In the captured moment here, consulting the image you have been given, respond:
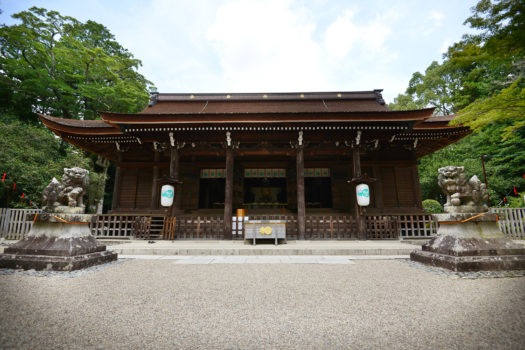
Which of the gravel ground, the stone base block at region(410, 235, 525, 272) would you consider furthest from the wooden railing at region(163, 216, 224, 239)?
the stone base block at region(410, 235, 525, 272)

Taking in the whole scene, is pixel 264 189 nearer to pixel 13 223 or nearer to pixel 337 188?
pixel 337 188

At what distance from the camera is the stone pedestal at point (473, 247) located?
12.6 feet

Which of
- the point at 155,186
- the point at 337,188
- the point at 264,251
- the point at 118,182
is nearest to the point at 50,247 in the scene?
the point at 264,251

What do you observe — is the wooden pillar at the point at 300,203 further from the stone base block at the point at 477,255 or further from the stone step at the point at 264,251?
the stone base block at the point at 477,255

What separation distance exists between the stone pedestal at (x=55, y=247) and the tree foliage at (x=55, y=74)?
14.9 meters

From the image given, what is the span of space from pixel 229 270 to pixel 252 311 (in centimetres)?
207

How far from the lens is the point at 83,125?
31.7ft

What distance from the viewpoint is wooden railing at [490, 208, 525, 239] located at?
8555 millimetres

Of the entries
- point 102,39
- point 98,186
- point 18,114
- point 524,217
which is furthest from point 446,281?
point 102,39

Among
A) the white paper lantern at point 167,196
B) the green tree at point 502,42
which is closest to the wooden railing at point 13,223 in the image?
the white paper lantern at point 167,196

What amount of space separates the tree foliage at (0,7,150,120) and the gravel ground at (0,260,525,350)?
17.2 metres

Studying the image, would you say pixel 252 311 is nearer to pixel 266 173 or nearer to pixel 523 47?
pixel 523 47

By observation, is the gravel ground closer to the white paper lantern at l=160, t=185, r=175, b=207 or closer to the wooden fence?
the white paper lantern at l=160, t=185, r=175, b=207

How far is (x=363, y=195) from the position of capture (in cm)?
845
